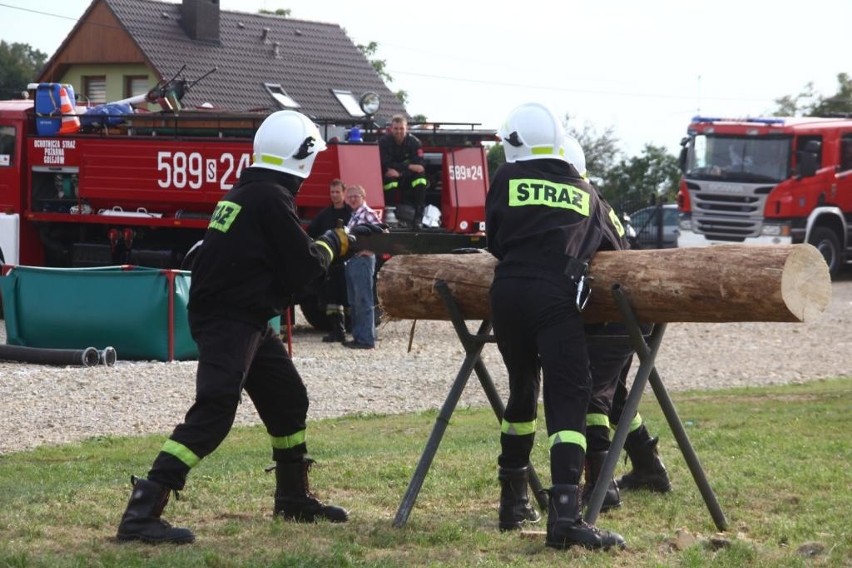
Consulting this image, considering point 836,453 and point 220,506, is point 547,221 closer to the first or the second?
point 220,506

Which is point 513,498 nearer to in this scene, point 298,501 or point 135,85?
point 298,501

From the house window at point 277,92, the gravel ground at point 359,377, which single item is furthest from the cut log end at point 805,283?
the house window at point 277,92

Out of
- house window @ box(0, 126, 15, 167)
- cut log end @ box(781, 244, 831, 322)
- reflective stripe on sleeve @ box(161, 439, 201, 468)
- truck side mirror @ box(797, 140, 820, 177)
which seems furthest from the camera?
truck side mirror @ box(797, 140, 820, 177)

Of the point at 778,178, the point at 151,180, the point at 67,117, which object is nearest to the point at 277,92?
the point at 778,178

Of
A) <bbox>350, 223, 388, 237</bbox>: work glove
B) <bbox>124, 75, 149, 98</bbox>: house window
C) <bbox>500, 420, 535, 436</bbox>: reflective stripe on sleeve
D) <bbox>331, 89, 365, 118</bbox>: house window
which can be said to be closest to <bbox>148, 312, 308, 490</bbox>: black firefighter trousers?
<bbox>350, 223, 388, 237</bbox>: work glove

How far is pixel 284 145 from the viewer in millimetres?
6562

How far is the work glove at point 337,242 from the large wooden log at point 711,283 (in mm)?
654

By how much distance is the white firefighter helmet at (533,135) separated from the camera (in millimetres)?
6379

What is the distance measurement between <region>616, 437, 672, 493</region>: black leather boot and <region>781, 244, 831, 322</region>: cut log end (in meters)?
1.77

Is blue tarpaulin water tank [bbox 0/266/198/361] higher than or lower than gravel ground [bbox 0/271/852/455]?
higher

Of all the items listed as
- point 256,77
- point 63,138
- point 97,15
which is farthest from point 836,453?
point 97,15

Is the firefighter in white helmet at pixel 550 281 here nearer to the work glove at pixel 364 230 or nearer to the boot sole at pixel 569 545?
the boot sole at pixel 569 545

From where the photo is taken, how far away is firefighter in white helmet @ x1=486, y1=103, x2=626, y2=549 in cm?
608

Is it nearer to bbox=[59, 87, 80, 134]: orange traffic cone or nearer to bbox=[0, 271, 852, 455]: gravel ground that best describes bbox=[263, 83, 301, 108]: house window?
bbox=[59, 87, 80, 134]: orange traffic cone
